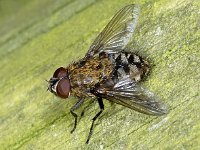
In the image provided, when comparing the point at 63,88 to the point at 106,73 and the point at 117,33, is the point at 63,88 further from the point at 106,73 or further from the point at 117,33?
the point at 117,33

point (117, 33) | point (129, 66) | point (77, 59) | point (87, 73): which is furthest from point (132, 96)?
point (117, 33)

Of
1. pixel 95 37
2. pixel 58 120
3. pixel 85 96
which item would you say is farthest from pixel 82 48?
pixel 58 120

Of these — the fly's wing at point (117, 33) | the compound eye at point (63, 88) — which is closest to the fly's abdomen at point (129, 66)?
the fly's wing at point (117, 33)

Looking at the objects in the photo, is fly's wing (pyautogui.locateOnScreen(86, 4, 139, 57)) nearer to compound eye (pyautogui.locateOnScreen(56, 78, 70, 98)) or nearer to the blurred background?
the blurred background

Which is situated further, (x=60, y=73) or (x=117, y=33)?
(x=117, y=33)

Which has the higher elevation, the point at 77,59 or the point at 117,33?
the point at 77,59

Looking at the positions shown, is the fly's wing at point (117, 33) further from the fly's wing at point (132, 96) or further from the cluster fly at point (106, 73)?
the fly's wing at point (132, 96)

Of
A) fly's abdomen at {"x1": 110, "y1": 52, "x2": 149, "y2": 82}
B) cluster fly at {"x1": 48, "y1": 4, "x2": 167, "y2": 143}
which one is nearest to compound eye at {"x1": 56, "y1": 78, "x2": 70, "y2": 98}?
cluster fly at {"x1": 48, "y1": 4, "x2": 167, "y2": 143}
